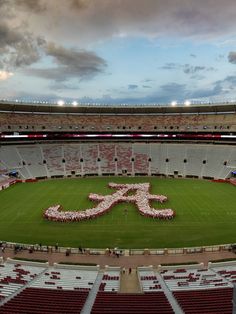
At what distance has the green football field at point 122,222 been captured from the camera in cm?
2948

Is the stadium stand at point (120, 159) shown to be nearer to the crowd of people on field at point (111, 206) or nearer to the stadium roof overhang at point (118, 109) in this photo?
the stadium roof overhang at point (118, 109)

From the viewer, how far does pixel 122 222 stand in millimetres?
34312

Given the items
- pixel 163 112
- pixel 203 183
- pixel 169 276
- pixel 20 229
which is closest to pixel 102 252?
pixel 169 276

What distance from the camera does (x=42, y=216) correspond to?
36.9 meters

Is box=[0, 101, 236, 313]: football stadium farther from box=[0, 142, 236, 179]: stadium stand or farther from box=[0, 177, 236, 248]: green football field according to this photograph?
box=[0, 142, 236, 179]: stadium stand

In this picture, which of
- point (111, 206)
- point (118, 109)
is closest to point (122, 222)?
point (111, 206)

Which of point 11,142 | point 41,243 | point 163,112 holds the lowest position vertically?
point 41,243

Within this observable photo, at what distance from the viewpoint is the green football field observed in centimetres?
2948

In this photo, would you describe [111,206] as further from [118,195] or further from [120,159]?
[120,159]

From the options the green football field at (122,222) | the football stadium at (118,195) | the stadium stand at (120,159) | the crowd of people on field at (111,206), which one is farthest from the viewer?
the stadium stand at (120,159)

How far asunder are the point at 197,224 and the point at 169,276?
1387cm

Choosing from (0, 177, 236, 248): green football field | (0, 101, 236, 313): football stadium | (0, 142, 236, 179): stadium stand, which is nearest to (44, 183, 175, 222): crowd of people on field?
(0, 101, 236, 313): football stadium

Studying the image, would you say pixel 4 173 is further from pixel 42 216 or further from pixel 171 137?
pixel 171 137

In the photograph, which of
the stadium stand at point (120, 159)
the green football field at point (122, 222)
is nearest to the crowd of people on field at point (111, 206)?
the green football field at point (122, 222)
